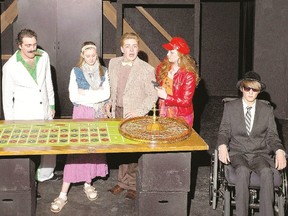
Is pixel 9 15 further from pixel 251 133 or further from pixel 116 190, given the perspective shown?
pixel 251 133

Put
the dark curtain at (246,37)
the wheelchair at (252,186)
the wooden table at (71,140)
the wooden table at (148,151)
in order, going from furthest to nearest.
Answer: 1. the dark curtain at (246,37)
2. the wheelchair at (252,186)
3. the wooden table at (148,151)
4. the wooden table at (71,140)

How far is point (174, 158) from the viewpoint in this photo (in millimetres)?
4750

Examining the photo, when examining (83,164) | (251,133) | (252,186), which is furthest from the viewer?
(83,164)

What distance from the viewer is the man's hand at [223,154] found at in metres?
4.95

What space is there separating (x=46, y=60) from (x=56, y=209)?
1.80 meters

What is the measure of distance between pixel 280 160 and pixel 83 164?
7.37ft

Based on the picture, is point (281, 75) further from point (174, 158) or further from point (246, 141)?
point (174, 158)

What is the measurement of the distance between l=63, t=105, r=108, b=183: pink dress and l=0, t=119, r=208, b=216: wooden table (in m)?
0.55

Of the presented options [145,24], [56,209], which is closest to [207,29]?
[145,24]

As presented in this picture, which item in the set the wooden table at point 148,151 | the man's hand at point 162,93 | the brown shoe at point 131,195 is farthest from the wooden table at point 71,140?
the brown shoe at point 131,195

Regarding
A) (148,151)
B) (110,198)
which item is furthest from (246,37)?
(148,151)

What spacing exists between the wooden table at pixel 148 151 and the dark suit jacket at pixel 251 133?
49cm

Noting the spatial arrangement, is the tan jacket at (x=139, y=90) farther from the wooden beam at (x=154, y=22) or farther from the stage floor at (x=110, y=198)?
the wooden beam at (x=154, y=22)

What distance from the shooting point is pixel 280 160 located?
4863 mm
